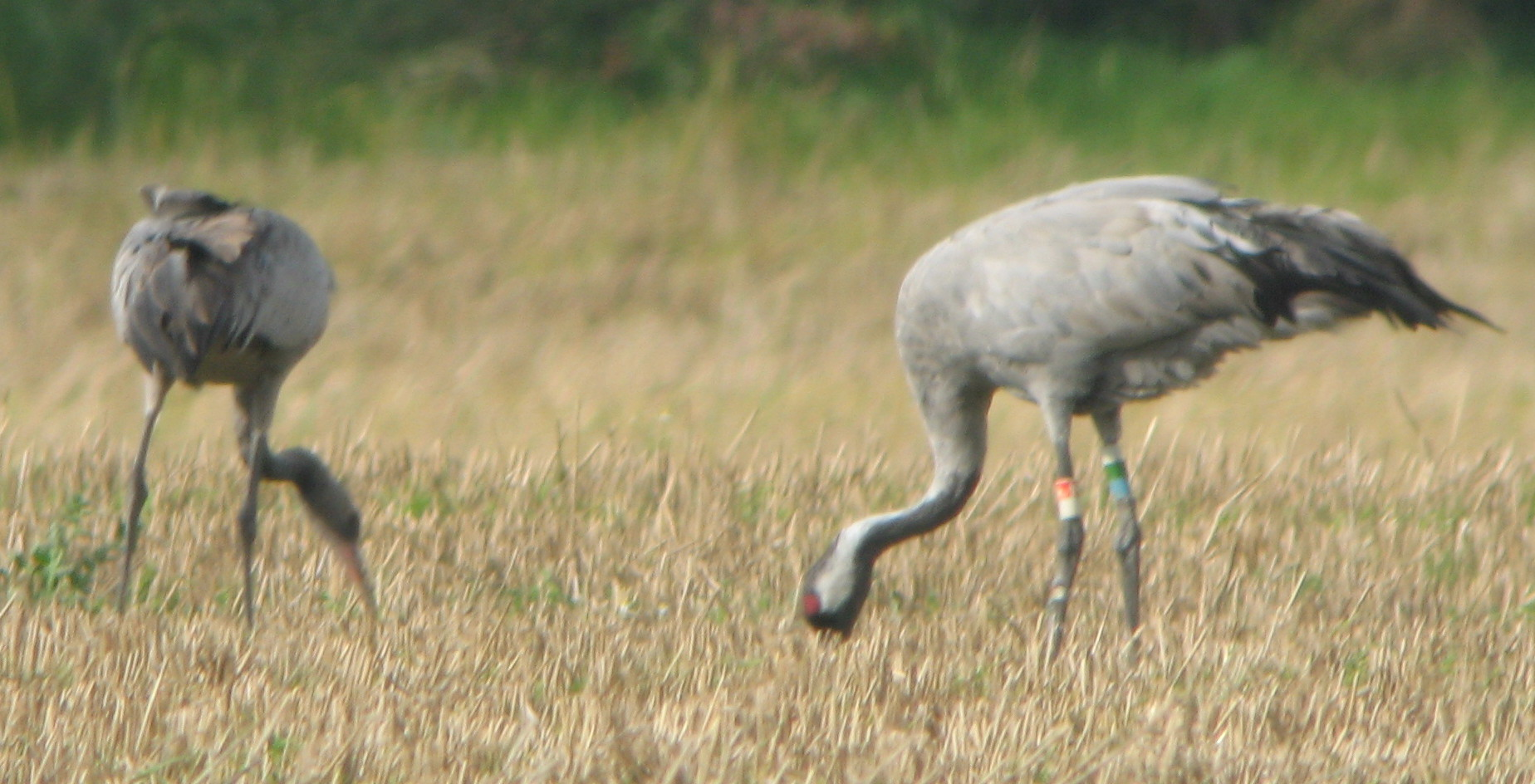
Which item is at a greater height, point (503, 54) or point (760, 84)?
point (503, 54)

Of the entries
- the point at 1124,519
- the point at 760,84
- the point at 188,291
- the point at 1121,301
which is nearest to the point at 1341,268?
the point at 1121,301

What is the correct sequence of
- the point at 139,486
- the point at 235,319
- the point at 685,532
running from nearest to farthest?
the point at 235,319 < the point at 139,486 < the point at 685,532

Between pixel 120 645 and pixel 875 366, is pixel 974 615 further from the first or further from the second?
pixel 875 366

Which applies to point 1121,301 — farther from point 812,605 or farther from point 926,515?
point 812,605

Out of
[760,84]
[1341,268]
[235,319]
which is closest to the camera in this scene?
[235,319]

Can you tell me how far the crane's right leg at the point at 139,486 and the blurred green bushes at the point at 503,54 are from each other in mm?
7215

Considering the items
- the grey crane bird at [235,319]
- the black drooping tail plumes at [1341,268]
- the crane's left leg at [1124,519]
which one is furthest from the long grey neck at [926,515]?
the grey crane bird at [235,319]

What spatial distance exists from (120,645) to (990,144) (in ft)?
31.5

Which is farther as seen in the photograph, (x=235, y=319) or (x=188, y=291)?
(x=235, y=319)

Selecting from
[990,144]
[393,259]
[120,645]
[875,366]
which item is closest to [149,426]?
[120,645]

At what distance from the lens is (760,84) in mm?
13586

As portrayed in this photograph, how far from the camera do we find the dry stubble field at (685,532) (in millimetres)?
4051

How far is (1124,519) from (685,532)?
1.22 m

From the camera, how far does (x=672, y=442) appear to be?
8.04m
